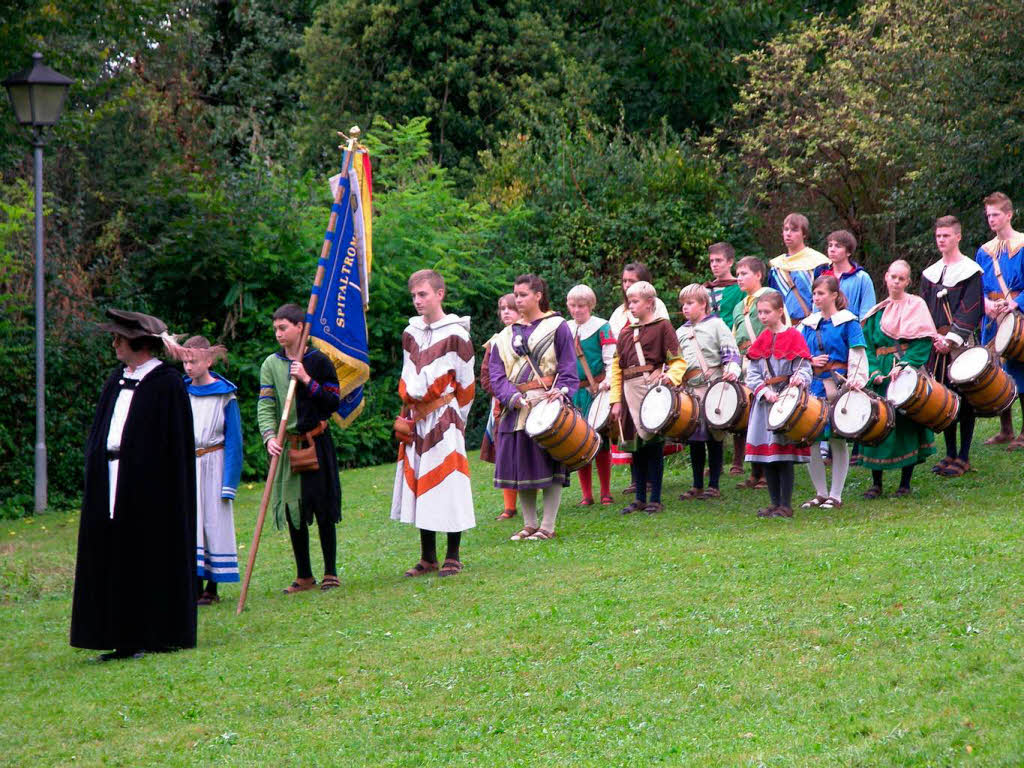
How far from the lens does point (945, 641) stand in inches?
280

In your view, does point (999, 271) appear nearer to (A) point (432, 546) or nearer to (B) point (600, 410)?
(B) point (600, 410)

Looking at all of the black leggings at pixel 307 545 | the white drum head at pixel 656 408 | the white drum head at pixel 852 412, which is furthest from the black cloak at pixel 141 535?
the white drum head at pixel 852 412

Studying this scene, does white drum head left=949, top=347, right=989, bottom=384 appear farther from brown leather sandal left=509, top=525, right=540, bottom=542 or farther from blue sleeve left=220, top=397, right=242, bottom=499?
blue sleeve left=220, top=397, right=242, bottom=499

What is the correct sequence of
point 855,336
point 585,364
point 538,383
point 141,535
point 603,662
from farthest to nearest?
point 585,364, point 855,336, point 538,383, point 141,535, point 603,662

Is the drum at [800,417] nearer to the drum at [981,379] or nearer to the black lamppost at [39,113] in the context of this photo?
the drum at [981,379]

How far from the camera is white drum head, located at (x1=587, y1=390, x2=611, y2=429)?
13.0 meters

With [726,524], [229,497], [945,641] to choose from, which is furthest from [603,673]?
[726,524]

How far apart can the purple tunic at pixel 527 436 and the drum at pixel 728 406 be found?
175cm

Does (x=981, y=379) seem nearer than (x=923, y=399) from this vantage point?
No

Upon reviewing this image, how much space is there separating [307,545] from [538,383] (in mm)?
2397

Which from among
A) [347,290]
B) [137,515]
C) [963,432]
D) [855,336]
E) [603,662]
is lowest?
[603,662]

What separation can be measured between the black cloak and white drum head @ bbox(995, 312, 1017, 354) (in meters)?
7.56

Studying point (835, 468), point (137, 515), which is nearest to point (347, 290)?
Answer: point (137, 515)

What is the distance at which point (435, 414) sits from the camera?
10344mm
